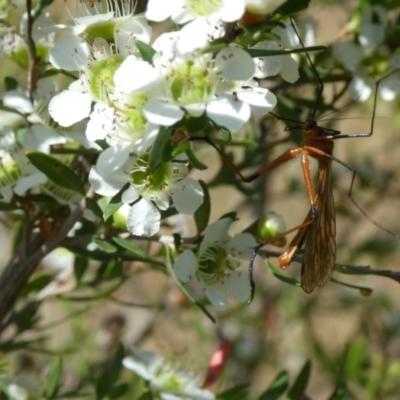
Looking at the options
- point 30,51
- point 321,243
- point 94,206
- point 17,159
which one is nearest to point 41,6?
point 30,51

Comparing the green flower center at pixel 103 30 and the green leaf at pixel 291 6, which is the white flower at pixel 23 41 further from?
the green leaf at pixel 291 6

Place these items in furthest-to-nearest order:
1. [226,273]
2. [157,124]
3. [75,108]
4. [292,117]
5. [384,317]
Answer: [384,317], [292,117], [226,273], [75,108], [157,124]

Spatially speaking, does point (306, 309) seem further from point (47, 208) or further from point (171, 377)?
point (47, 208)

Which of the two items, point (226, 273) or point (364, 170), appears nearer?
point (226, 273)

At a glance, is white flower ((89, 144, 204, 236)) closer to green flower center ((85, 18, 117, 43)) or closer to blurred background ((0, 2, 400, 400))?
green flower center ((85, 18, 117, 43))

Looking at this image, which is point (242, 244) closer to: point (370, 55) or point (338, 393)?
point (338, 393)

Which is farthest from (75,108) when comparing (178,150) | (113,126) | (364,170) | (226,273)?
(364,170)
